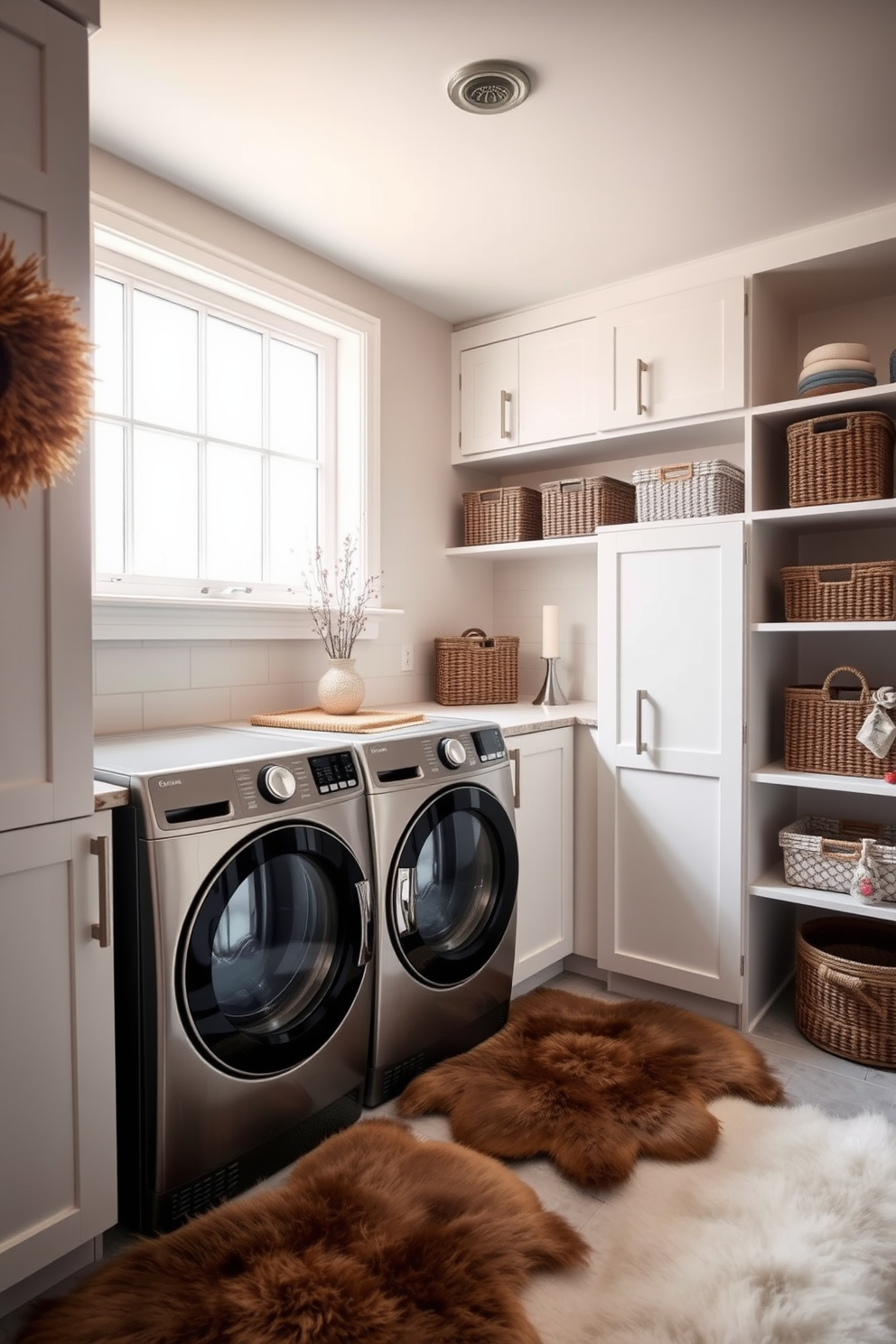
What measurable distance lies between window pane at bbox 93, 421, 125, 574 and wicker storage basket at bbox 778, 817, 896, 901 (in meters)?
2.11

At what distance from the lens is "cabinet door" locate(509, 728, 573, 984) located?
8.71ft

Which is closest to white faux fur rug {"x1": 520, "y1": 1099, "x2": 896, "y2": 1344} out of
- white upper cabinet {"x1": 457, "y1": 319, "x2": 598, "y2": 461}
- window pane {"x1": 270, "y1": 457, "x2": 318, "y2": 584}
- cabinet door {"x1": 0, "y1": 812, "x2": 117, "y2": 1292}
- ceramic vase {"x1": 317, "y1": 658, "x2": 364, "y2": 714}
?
cabinet door {"x1": 0, "y1": 812, "x2": 117, "y2": 1292}

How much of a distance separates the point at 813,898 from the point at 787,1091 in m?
0.54

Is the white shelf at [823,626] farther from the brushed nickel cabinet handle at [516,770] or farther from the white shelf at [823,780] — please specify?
the brushed nickel cabinet handle at [516,770]

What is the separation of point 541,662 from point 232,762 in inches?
77.1

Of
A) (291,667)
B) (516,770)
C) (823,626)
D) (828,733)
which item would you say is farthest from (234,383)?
(828,733)

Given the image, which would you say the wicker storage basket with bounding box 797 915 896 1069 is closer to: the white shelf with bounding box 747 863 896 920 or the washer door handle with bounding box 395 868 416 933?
the white shelf with bounding box 747 863 896 920

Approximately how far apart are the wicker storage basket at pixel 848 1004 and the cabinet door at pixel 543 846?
733 mm

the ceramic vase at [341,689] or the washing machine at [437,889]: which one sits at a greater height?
the ceramic vase at [341,689]

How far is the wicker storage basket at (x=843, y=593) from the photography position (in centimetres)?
242

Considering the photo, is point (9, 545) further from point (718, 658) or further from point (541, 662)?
point (541, 662)

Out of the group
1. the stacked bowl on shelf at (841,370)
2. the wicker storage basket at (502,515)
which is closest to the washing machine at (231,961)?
the wicker storage basket at (502,515)

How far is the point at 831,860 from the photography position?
2506 millimetres

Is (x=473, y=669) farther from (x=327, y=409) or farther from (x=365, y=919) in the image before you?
(x=365, y=919)
